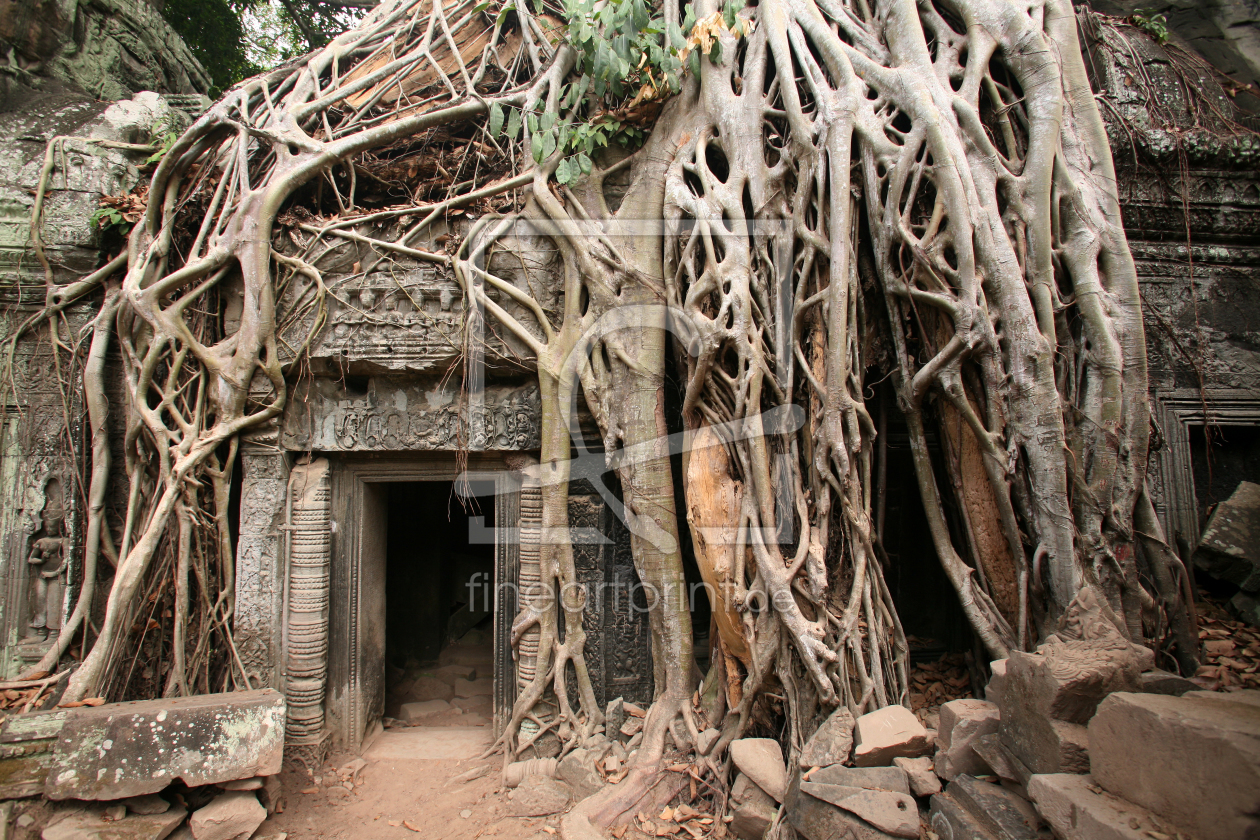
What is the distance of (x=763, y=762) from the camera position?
2.40 m

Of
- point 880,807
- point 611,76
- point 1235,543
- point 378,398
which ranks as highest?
point 611,76

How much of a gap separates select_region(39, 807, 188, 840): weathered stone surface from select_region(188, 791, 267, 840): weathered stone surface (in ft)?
0.32

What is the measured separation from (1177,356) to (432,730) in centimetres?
461

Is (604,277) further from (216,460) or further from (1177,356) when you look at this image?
(1177,356)

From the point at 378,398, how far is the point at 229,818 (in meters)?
1.94

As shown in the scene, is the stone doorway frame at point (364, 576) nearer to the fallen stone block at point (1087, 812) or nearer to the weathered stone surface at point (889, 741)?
the weathered stone surface at point (889, 741)

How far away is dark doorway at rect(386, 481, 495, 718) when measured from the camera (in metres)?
4.93

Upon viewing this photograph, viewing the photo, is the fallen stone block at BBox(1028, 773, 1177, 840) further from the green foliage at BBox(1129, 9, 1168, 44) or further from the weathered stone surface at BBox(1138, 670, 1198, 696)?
the green foliage at BBox(1129, 9, 1168, 44)

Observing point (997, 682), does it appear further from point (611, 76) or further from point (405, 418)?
point (611, 76)

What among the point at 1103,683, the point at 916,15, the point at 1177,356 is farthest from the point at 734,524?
the point at 1177,356

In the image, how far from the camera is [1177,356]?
3.15 m

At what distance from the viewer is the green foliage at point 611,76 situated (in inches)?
111

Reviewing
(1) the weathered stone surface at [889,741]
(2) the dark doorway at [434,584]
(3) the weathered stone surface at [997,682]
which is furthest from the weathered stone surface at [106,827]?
(3) the weathered stone surface at [997,682]

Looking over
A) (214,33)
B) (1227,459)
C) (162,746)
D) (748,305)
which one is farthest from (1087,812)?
(214,33)
